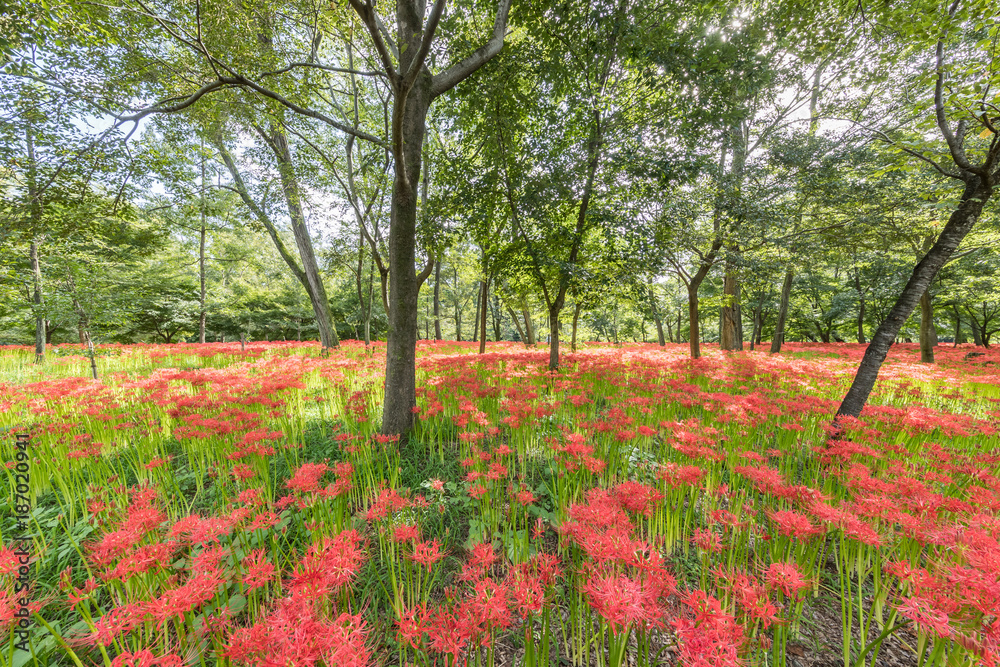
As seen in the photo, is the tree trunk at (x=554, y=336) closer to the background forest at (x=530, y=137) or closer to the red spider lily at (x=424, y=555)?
the background forest at (x=530, y=137)

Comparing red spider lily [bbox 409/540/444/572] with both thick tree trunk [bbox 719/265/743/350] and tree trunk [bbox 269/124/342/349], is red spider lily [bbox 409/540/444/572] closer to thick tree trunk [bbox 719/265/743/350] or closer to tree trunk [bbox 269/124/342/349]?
tree trunk [bbox 269/124/342/349]

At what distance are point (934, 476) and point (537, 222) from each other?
6.71 meters

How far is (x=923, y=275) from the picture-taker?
3.49 metres

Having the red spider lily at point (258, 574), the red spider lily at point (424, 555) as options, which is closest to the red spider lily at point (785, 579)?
the red spider lily at point (424, 555)

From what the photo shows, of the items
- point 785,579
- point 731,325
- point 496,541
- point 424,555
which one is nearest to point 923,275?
point 785,579

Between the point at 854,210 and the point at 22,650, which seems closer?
the point at 22,650

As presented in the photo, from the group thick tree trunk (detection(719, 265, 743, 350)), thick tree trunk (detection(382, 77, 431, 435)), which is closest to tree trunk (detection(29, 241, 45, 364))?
thick tree trunk (detection(382, 77, 431, 435))

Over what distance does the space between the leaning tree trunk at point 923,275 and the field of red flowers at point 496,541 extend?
49cm

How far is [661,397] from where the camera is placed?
16.9 ft

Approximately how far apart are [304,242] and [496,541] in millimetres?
13267

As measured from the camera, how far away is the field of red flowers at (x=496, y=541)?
51.4 inches

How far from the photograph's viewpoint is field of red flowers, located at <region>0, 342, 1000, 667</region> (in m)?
1.30

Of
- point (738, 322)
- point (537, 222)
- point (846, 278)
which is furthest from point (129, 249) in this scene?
point (846, 278)

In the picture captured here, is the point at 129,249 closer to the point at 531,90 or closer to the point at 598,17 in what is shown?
the point at 531,90
